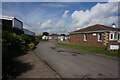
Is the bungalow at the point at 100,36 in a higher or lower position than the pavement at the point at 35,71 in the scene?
higher

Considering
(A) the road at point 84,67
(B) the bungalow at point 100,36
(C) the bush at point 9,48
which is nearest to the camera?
(C) the bush at point 9,48

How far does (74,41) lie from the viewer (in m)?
41.2

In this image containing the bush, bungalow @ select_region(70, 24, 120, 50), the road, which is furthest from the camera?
bungalow @ select_region(70, 24, 120, 50)

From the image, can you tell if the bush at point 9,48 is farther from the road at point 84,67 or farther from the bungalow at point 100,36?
the bungalow at point 100,36

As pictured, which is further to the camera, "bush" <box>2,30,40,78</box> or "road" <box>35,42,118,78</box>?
"road" <box>35,42,118,78</box>

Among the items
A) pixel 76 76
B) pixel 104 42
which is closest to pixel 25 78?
pixel 76 76

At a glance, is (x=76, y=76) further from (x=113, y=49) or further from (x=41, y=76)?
(x=113, y=49)

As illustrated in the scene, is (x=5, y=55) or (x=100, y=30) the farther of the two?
(x=100, y=30)

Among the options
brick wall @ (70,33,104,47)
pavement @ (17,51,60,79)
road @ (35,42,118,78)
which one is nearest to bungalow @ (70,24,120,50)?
brick wall @ (70,33,104,47)

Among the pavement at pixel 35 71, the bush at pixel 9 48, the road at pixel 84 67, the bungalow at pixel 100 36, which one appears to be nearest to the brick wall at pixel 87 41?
the bungalow at pixel 100 36

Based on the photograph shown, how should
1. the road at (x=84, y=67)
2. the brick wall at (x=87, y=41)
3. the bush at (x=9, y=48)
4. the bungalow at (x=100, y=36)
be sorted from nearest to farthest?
the bush at (x=9, y=48) < the road at (x=84, y=67) < the bungalow at (x=100, y=36) < the brick wall at (x=87, y=41)

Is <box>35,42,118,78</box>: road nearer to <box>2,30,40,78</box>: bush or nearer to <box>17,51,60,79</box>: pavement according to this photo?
<box>17,51,60,79</box>: pavement

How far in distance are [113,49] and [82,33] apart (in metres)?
15.8

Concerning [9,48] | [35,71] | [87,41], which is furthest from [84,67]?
[87,41]
